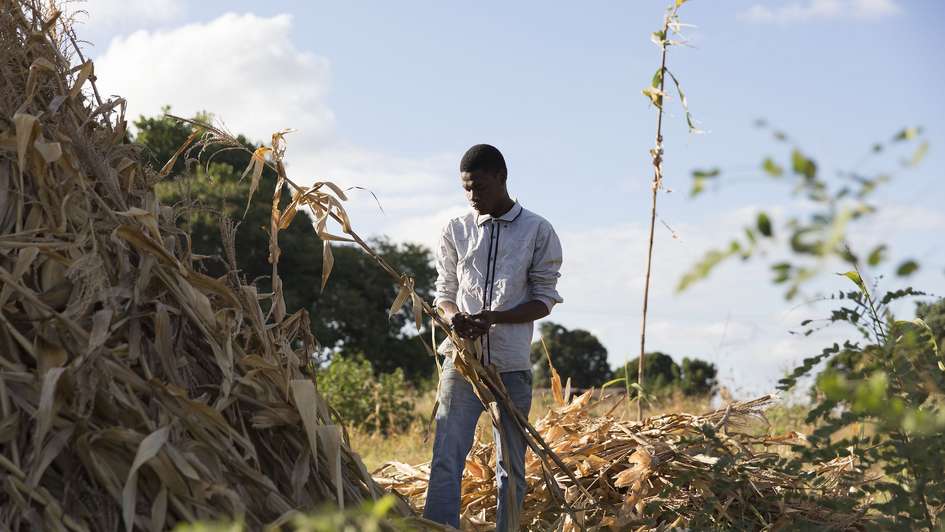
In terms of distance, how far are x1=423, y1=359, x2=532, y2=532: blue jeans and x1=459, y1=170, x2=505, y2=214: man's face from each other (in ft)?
2.23

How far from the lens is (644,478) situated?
189 inches

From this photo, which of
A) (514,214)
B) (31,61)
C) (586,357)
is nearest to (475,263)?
(514,214)

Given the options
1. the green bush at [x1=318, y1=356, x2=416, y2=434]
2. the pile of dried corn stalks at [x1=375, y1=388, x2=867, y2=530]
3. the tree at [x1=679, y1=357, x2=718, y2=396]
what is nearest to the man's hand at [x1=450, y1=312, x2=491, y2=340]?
the pile of dried corn stalks at [x1=375, y1=388, x2=867, y2=530]

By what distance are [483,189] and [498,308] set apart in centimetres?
51

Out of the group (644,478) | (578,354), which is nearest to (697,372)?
(578,354)

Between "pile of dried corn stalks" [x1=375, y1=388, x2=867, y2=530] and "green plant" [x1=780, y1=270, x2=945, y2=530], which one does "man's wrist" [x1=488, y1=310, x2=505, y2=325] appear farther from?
"green plant" [x1=780, y1=270, x2=945, y2=530]

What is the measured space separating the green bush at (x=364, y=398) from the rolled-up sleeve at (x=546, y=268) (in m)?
8.07

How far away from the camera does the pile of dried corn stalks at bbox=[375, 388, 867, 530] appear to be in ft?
15.2

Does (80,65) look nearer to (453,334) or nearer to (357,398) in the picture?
(453,334)

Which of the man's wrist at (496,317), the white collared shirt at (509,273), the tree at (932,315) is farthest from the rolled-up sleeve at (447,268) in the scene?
the tree at (932,315)

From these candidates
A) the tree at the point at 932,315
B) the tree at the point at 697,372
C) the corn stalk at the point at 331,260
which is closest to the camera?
the tree at the point at 932,315

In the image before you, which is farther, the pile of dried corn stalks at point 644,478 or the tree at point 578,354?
the tree at point 578,354

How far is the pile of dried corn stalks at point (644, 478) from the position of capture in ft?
15.2

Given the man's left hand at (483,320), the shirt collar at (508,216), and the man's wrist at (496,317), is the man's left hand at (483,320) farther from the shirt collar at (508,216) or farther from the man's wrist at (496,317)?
the shirt collar at (508,216)
